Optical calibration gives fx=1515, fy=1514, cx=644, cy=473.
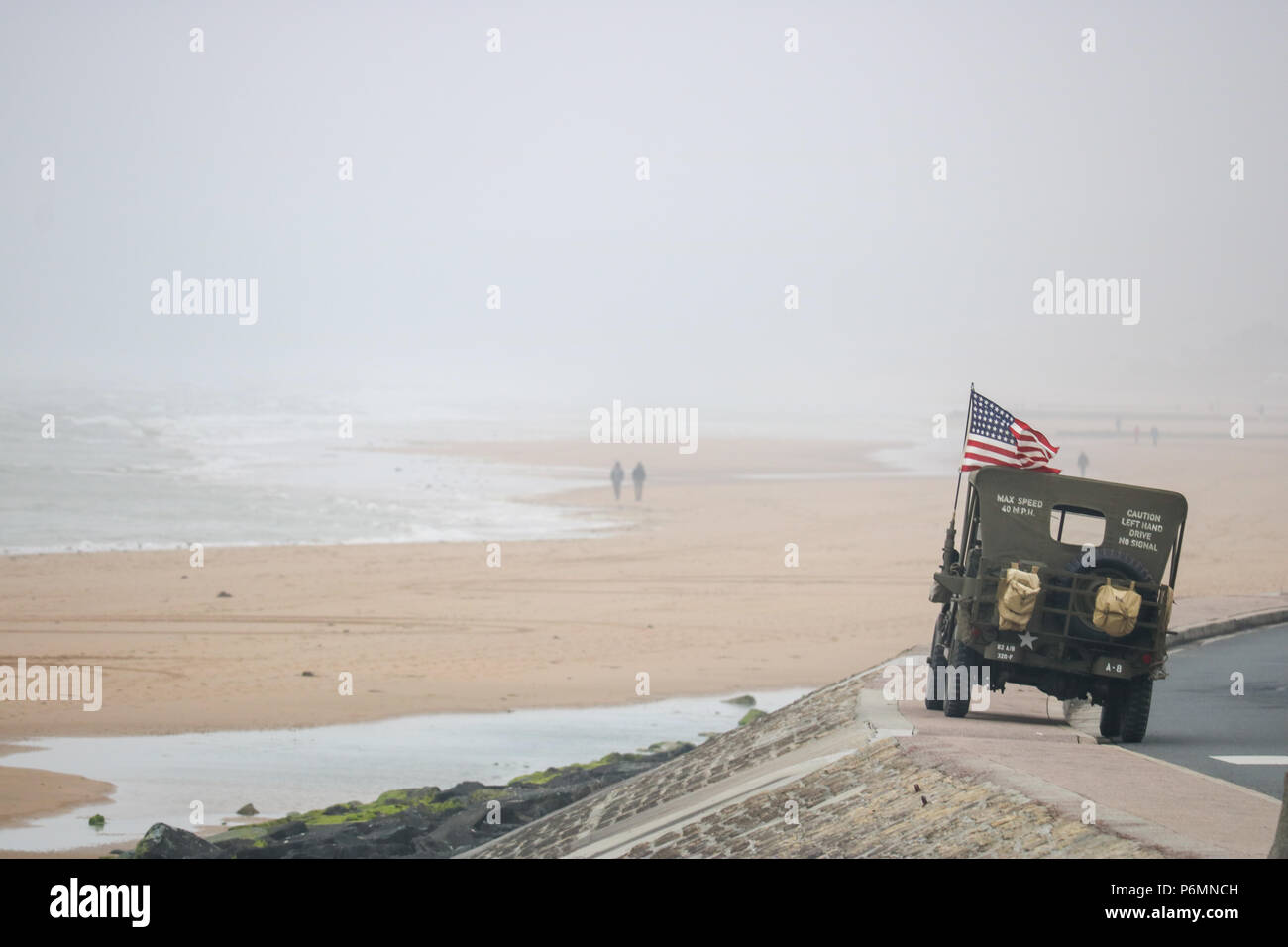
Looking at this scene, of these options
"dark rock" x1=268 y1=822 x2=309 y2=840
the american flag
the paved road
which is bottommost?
"dark rock" x1=268 y1=822 x2=309 y2=840

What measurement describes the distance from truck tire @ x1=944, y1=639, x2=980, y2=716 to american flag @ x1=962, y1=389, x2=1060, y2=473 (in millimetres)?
1709

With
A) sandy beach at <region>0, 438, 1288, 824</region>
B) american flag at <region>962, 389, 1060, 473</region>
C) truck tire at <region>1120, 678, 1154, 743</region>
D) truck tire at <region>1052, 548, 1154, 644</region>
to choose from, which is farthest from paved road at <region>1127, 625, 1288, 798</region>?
sandy beach at <region>0, 438, 1288, 824</region>

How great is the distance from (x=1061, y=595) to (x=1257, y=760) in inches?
87.7

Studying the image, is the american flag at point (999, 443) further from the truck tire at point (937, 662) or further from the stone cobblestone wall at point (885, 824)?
the stone cobblestone wall at point (885, 824)

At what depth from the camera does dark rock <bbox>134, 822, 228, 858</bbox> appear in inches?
516

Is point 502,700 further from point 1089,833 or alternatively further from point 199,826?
point 1089,833

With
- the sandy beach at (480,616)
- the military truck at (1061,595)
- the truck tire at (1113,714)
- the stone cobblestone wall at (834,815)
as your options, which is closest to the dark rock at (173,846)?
the stone cobblestone wall at (834,815)

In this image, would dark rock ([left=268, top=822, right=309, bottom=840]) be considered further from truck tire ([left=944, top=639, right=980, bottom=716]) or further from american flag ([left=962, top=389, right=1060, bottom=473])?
american flag ([left=962, top=389, right=1060, bottom=473])

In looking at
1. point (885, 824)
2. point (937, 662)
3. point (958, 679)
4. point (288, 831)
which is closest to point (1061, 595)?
point (958, 679)

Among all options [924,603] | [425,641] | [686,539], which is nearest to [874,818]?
[425,641]

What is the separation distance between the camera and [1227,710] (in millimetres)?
16297

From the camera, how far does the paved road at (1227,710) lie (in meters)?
12.9

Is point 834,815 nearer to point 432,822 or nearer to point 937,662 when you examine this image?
point 937,662
